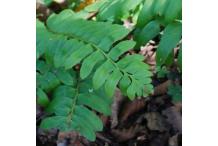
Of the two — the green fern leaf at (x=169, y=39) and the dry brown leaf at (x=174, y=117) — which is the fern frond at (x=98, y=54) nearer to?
the green fern leaf at (x=169, y=39)

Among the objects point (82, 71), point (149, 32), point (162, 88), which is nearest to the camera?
point (82, 71)

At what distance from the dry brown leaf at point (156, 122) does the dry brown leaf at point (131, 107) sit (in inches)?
1.8

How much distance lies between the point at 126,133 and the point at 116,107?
0.11 metres

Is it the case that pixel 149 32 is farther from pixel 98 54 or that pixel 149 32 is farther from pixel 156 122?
pixel 156 122

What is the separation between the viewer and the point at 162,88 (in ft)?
6.07

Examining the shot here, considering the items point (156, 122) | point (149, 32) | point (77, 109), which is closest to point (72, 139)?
point (77, 109)

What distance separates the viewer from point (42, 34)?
168cm

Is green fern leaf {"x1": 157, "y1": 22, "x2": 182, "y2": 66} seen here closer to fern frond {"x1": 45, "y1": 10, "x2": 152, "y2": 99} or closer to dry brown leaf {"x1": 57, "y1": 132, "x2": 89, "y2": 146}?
fern frond {"x1": 45, "y1": 10, "x2": 152, "y2": 99}

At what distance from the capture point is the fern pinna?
158cm

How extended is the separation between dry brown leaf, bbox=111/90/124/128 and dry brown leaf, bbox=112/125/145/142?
0.03 m
